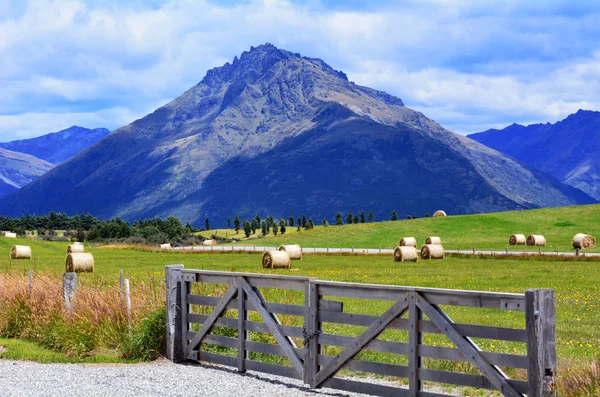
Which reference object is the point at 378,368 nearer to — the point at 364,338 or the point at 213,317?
the point at 364,338

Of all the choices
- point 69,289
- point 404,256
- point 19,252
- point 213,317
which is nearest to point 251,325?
point 213,317

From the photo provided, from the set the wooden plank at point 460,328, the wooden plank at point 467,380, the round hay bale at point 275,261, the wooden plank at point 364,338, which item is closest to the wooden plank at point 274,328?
the wooden plank at point 364,338

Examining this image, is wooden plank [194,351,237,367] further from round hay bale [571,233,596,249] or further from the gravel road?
round hay bale [571,233,596,249]

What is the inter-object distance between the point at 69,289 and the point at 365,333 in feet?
34.9

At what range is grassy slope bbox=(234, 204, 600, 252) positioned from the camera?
97.8 meters

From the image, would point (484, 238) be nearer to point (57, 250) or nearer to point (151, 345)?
point (57, 250)

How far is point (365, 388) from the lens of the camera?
43.9 feet

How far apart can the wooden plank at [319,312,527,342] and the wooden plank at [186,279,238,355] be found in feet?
8.37

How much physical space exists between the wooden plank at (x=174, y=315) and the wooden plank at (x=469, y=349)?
721 cm

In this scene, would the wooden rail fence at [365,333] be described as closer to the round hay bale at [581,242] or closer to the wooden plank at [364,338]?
the wooden plank at [364,338]

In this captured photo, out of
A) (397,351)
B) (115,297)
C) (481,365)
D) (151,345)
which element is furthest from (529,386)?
(115,297)

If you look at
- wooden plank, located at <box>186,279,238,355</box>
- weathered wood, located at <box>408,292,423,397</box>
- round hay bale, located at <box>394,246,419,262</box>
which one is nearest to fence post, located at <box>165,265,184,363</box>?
wooden plank, located at <box>186,279,238,355</box>

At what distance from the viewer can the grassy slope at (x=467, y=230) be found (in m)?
97.8

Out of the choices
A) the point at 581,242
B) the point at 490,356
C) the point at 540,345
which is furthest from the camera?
the point at 581,242
